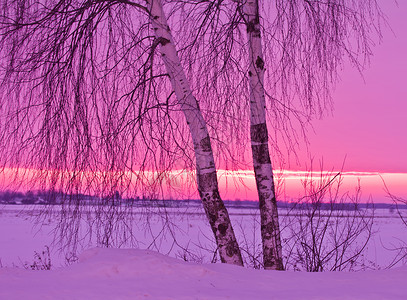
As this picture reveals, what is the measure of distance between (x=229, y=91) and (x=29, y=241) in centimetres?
1450

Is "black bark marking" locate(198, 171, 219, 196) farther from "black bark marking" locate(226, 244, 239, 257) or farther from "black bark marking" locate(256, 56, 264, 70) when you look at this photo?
"black bark marking" locate(256, 56, 264, 70)

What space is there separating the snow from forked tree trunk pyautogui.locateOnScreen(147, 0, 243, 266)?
1407 mm

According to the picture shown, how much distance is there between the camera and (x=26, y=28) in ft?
17.1

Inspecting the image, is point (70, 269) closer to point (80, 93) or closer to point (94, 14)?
point (80, 93)

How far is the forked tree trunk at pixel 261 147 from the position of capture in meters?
5.41

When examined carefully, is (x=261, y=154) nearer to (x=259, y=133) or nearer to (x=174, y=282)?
(x=259, y=133)

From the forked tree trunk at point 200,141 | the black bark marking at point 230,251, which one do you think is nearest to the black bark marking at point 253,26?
the forked tree trunk at point 200,141

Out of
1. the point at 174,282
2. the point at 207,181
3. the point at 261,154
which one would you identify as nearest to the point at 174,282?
the point at 174,282

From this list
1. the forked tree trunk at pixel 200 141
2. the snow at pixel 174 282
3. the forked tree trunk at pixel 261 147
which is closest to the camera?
the snow at pixel 174 282

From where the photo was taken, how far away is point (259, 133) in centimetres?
544

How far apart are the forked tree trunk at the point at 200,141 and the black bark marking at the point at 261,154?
594 mm

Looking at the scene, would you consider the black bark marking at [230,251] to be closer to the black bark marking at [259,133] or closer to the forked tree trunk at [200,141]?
the forked tree trunk at [200,141]

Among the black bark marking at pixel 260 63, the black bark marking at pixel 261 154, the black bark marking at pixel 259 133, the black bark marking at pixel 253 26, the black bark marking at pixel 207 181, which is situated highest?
the black bark marking at pixel 253 26

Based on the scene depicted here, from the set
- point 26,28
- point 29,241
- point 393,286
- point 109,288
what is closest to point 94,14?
point 26,28
